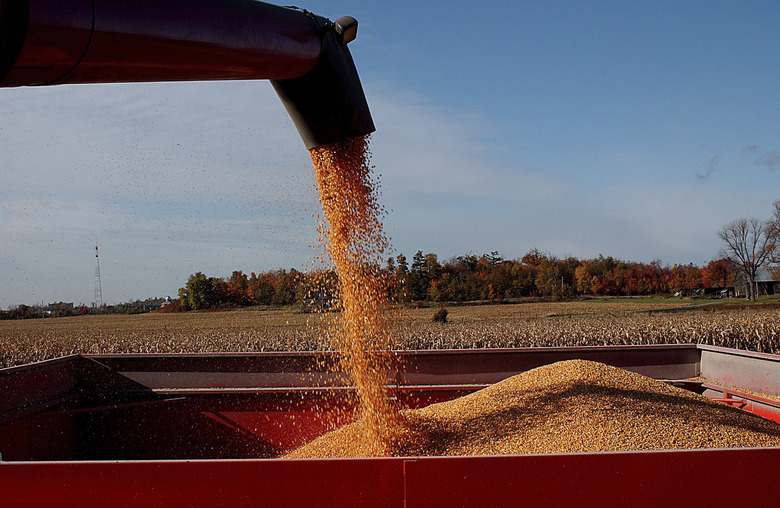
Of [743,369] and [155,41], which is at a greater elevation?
[155,41]

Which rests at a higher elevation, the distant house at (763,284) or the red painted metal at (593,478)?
the red painted metal at (593,478)

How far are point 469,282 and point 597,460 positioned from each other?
39091 mm

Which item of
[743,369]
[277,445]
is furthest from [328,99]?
[743,369]

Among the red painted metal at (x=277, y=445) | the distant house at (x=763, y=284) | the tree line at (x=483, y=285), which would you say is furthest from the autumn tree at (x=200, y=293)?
the distant house at (x=763, y=284)

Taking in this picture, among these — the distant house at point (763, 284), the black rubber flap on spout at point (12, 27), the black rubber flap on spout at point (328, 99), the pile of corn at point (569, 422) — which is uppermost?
the black rubber flap on spout at point (328, 99)

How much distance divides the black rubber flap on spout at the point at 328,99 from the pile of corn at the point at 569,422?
189cm

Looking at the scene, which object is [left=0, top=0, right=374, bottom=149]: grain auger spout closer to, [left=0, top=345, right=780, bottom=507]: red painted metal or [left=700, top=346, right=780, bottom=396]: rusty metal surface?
[left=0, top=345, right=780, bottom=507]: red painted metal

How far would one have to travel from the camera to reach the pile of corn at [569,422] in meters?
3.28

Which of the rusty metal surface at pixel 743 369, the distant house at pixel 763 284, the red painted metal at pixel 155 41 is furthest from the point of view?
the distant house at pixel 763 284

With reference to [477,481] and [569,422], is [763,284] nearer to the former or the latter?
[569,422]

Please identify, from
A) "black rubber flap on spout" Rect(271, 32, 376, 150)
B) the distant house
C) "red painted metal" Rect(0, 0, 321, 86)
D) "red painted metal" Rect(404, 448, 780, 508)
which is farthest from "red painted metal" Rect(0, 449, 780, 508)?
the distant house

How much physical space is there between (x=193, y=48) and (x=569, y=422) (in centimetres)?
286

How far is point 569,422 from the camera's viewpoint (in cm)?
350

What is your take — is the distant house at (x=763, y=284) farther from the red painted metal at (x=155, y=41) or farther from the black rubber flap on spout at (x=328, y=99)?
the red painted metal at (x=155, y=41)
